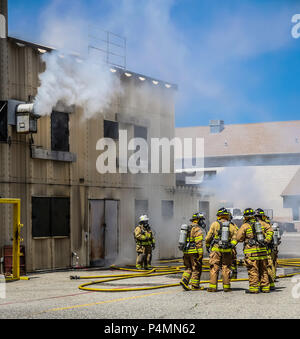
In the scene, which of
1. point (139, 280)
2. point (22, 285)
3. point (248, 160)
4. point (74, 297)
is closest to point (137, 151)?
point (139, 280)

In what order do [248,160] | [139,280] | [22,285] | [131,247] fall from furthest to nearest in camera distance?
[248,160] → [131,247] → [139,280] → [22,285]

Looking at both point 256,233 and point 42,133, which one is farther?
point 42,133

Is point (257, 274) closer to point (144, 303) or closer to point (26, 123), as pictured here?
point (144, 303)

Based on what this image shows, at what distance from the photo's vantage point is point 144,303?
1130 centimetres

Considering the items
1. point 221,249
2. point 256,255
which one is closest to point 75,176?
point 221,249

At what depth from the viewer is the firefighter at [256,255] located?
12.6 metres

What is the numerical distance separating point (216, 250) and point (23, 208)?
21.8 ft

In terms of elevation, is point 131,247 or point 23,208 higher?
point 23,208

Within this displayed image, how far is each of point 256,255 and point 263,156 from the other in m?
49.8

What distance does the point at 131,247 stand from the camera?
69.3 ft

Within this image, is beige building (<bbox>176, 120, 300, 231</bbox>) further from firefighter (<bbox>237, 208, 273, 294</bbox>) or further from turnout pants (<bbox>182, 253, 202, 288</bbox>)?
firefighter (<bbox>237, 208, 273, 294</bbox>)

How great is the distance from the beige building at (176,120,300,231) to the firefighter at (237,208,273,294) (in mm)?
33007

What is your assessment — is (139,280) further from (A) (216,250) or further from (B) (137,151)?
(B) (137,151)

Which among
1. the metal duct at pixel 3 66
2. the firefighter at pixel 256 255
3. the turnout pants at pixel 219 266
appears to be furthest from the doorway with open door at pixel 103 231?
the firefighter at pixel 256 255
